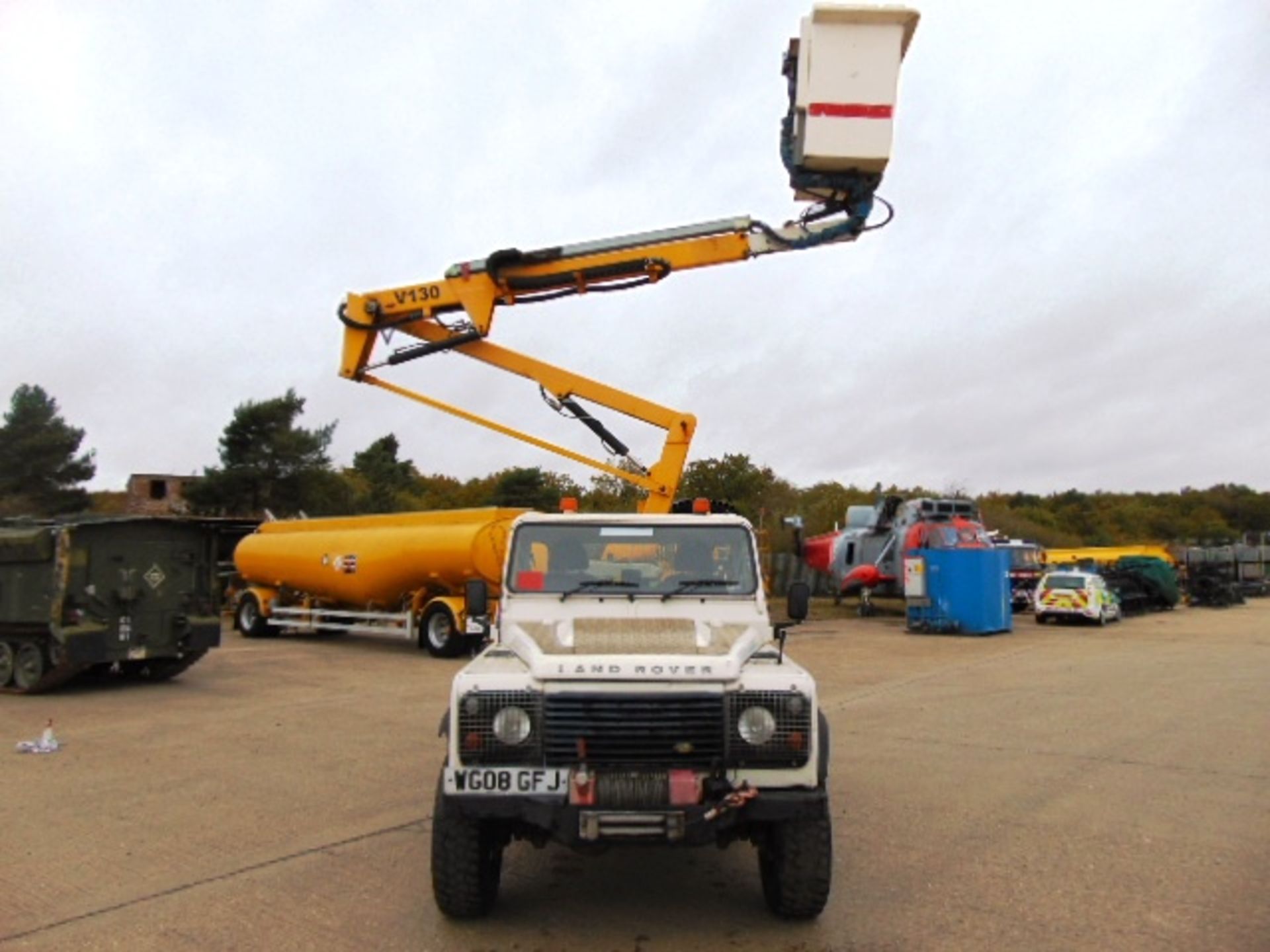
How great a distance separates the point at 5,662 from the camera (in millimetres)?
12914

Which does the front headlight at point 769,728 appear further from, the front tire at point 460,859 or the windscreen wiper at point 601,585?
the windscreen wiper at point 601,585

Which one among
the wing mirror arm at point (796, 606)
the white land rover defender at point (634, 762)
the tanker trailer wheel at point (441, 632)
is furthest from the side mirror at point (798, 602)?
the tanker trailer wheel at point (441, 632)

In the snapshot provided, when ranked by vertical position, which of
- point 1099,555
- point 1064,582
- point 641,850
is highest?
point 1099,555

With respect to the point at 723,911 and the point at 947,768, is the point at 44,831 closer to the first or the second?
the point at 723,911

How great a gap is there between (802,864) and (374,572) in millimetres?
14512

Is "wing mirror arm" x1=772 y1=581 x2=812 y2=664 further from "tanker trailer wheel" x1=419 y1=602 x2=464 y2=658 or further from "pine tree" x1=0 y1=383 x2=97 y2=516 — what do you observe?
"pine tree" x1=0 y1=383 x2=97 y2=516

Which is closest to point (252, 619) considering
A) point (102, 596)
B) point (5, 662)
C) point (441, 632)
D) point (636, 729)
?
point (441, 632)

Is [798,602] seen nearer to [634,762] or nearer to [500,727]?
[634,762]

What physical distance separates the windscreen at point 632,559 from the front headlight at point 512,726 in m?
1.40

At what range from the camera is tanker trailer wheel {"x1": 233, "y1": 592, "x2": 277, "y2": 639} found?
70.1ft

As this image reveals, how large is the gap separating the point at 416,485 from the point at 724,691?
4696 cm

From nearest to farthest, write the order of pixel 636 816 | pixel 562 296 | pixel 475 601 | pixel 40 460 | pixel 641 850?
1. pixel 636 816
2. pixel 641 850
3. pixel 475 601
4. pixel 562 296
5. pixel 40 460

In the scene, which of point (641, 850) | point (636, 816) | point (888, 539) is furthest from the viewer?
point (888, 539)

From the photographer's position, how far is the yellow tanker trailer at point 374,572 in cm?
1680
